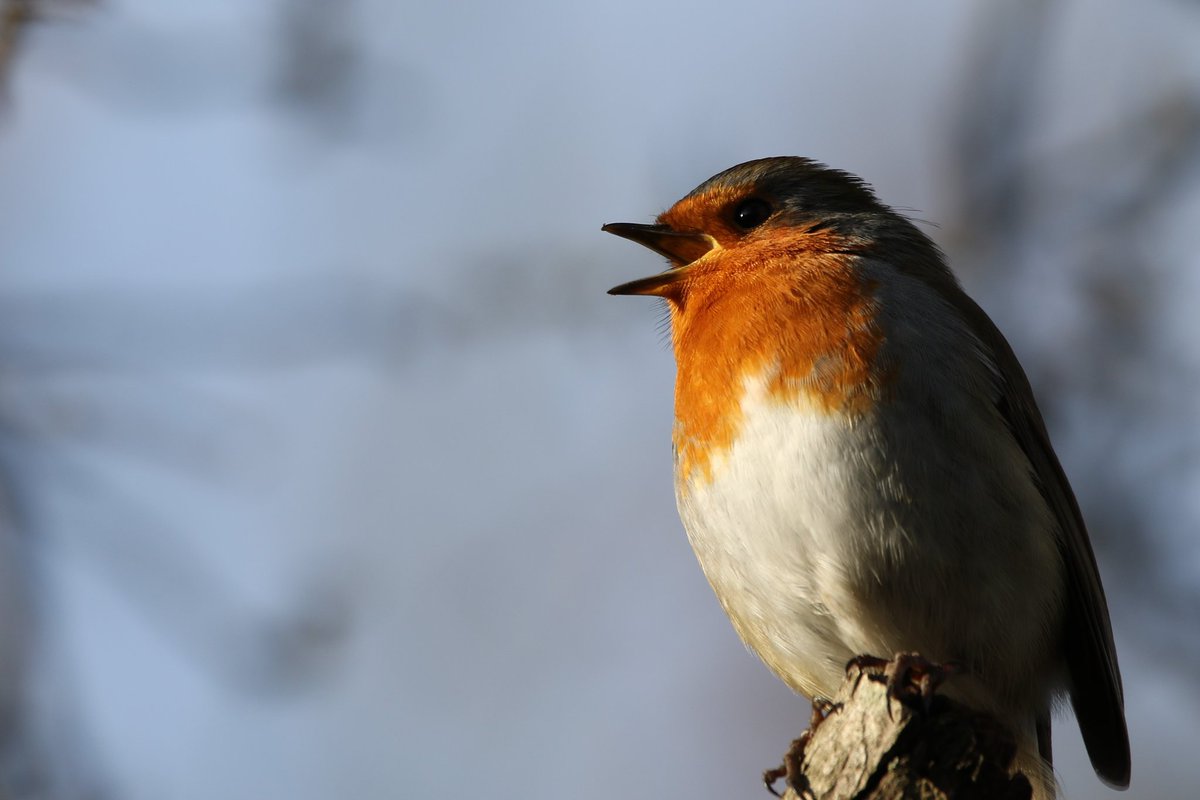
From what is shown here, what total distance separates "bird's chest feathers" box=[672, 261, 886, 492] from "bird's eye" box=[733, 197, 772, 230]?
47cm

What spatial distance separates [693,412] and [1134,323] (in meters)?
3.46

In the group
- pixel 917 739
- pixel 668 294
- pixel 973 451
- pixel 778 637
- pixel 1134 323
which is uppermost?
pixel 1134 323

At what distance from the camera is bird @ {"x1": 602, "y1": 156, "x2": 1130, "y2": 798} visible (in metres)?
3.83

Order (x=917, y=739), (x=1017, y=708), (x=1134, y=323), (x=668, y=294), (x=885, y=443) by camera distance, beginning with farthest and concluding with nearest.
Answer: (x=1134, y=323)
(x=668, y=294)
(x=1017, y=708)
(x=885, y=443)
(x=917, y=739)

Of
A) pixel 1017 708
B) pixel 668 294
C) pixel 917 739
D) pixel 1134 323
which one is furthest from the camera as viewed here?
pixel 1134 323

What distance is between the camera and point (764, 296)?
4301 mm

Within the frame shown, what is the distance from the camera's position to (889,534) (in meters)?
3.82

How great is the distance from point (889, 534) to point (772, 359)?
0.63 m

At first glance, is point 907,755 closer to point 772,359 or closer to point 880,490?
point 880,490

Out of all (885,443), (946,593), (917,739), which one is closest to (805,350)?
(885,443)

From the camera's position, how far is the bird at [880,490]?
12.6 ft

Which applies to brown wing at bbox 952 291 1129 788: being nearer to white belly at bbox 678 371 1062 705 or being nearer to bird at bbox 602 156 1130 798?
bird at bbox 602 156 1130 798

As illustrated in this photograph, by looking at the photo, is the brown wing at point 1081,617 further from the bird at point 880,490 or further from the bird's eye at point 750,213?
the bird's eye at point 750,213

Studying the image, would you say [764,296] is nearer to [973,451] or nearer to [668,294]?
Result: [668,294]
